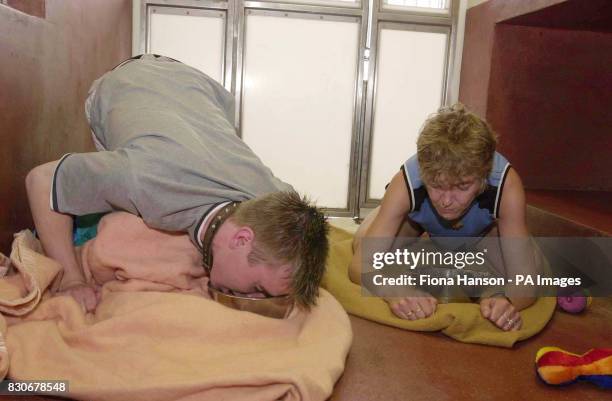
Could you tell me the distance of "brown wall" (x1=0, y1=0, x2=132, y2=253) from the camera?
4.33 ft

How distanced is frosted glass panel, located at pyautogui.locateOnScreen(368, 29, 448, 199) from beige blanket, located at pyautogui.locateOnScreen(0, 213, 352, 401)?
253 centimetres

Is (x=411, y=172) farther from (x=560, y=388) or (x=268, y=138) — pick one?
(x=268, y=138)

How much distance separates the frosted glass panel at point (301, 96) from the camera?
3498 mm

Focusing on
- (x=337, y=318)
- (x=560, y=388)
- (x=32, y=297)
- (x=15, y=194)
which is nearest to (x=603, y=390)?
(x=560, y=388)

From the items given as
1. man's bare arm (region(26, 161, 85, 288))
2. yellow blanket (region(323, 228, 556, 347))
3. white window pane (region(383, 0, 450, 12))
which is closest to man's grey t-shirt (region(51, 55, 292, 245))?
man's bare arm (region(26, 161, 85, 288))

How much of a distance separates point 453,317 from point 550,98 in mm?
2045

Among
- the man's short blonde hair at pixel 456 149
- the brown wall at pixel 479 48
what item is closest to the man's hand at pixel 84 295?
the man's short blonde hair at pixel 456 149

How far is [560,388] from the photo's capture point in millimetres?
1063

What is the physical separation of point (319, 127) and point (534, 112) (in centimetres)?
135

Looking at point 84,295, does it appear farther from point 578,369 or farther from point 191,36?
point 191,36

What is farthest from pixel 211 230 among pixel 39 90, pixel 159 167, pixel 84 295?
pixel 39 90

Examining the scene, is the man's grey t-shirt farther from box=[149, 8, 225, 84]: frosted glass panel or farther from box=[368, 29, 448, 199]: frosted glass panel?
box=[368, 29, 448, 199]: frosted glass panel

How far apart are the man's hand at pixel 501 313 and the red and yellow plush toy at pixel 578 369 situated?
18 centimetres

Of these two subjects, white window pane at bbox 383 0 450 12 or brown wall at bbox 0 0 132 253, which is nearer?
brown wall at bbox 0 0 132 253
